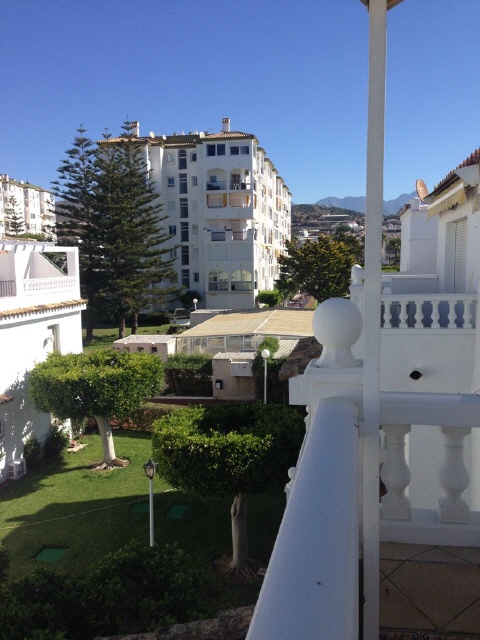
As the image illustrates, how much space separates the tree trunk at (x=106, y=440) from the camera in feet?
49.4

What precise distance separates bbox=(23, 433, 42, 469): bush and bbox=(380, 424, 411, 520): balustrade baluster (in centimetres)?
1476

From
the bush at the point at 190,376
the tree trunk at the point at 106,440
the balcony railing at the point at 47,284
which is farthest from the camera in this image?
the bush at the point at 190,376

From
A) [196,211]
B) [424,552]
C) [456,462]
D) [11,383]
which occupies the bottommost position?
[11,383]

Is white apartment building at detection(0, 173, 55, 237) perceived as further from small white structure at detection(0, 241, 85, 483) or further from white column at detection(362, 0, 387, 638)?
white column at detection(362, 0, 387, 638)

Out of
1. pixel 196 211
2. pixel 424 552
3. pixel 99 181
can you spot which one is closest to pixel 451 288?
pixel 424 552

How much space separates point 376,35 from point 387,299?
18.6 ft

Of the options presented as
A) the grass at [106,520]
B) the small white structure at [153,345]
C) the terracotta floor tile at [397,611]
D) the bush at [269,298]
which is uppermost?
the terracotta floor tile at [397,611]

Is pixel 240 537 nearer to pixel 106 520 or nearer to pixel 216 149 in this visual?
pixel 106 520

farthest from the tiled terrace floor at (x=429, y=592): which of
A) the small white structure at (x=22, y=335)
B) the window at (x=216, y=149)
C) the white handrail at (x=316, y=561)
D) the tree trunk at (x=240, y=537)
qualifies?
the window at (x=216, y=149)

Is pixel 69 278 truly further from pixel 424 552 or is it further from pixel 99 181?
pixel 424 552

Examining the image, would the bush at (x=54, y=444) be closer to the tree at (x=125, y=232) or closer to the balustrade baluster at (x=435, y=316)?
the balustrade baluster at (x=435, y=316)

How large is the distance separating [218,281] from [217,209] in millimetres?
5513

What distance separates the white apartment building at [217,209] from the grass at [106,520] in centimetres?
2646

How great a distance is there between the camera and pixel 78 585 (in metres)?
3.93
